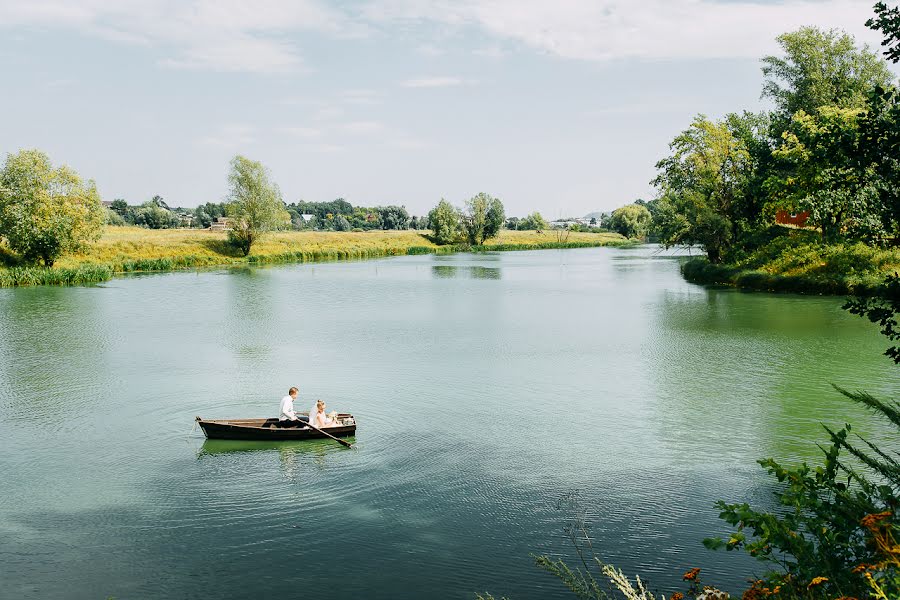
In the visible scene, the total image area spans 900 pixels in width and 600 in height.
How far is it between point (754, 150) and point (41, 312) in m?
46.0

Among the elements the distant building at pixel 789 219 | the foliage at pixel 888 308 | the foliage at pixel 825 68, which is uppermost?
the foliage at pixel 825 68

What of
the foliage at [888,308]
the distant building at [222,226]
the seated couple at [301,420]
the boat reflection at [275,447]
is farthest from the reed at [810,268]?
the distant building at [222,226]

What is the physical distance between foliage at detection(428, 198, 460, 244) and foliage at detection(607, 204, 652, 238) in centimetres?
5753

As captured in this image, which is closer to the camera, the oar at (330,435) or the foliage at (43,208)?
the oar at (330,435)

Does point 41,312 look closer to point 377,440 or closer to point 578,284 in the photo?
point 377,440

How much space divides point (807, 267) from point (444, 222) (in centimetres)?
Answer: 8326

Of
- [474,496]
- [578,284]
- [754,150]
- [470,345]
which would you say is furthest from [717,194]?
[474,496]

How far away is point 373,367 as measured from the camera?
80.3ft

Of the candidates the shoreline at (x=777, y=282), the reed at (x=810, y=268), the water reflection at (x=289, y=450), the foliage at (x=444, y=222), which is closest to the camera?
the water reflection at (x=289, y=450)

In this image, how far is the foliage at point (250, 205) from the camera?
85.6 m

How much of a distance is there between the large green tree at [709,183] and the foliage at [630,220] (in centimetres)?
11198

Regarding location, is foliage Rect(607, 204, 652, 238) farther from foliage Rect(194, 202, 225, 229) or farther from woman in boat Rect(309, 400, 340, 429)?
woman in boat Rect(309, 400, 340, 429)

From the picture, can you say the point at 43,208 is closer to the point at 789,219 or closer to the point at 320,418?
the point at 320,418

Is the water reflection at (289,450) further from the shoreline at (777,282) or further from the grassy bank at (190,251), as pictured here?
the grassy bank at (190,251)
